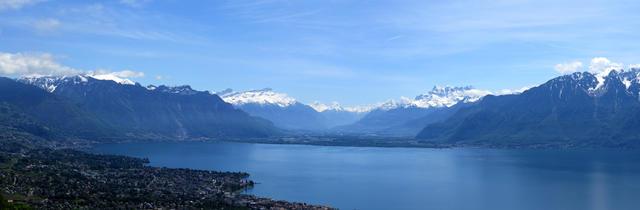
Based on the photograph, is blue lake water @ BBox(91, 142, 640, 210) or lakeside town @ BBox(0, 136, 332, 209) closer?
lakeside town @ BBox(0, 136, 332, 209)

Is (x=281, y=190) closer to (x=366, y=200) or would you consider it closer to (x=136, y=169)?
(x=366, y=200)

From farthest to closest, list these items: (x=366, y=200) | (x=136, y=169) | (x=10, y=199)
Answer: (x=136, y=169)
(x=366, y=200)
(x=10, y=199)

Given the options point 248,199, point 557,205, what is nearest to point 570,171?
point 557,205

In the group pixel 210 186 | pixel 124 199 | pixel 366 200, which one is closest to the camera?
pixel 124 199

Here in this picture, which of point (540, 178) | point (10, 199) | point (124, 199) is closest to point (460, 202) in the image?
point (540, 178)

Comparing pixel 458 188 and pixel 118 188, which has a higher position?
pixel 458 188

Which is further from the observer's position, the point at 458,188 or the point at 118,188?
the point at 458,188

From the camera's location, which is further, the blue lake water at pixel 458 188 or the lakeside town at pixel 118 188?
the blue lake water at pixel 458 188

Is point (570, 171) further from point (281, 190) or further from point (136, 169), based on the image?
point (136, 169)

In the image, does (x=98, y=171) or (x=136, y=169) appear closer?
(x=98, y=171)
